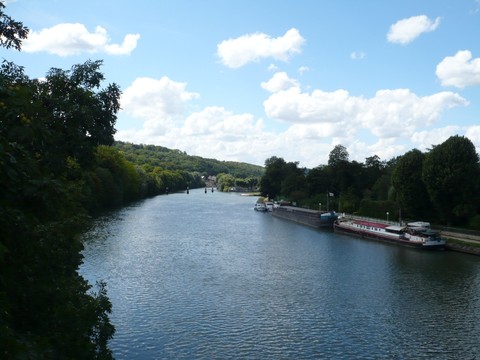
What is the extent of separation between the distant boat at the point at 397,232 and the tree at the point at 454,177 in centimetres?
486

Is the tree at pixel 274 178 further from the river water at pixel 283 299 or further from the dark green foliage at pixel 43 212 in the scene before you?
the dark green foliage at pixel 43 212

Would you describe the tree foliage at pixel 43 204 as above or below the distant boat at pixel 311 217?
above

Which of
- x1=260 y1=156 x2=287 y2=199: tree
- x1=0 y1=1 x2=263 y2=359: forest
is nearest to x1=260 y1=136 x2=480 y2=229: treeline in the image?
x1=260 y1=156 x2=287 y2=199: tree

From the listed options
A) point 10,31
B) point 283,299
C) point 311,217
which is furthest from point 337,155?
point 10,31

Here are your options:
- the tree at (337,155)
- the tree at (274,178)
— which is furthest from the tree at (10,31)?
the tree at (274,178)

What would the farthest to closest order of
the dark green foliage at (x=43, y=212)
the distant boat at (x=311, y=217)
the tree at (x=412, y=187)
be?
1. the distant boat at (x=311, y=217)
2. the tree at (x=412, y=187)
3. the dark green foliage at (x=43, y=212)

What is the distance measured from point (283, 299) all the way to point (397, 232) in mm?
39074

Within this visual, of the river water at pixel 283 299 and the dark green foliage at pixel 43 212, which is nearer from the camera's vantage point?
the dark green foliage at pixel 43 212

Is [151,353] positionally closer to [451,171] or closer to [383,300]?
[383,300]

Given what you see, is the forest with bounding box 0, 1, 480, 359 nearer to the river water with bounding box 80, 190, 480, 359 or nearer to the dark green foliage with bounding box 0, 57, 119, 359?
the dark green foliage with bounding box 0, 57, 119, 359

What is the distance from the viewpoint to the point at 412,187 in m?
76.8

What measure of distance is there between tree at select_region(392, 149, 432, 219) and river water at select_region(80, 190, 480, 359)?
555 inches

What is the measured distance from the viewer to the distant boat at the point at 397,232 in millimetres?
63281

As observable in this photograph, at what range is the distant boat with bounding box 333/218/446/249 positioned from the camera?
2491 inches
